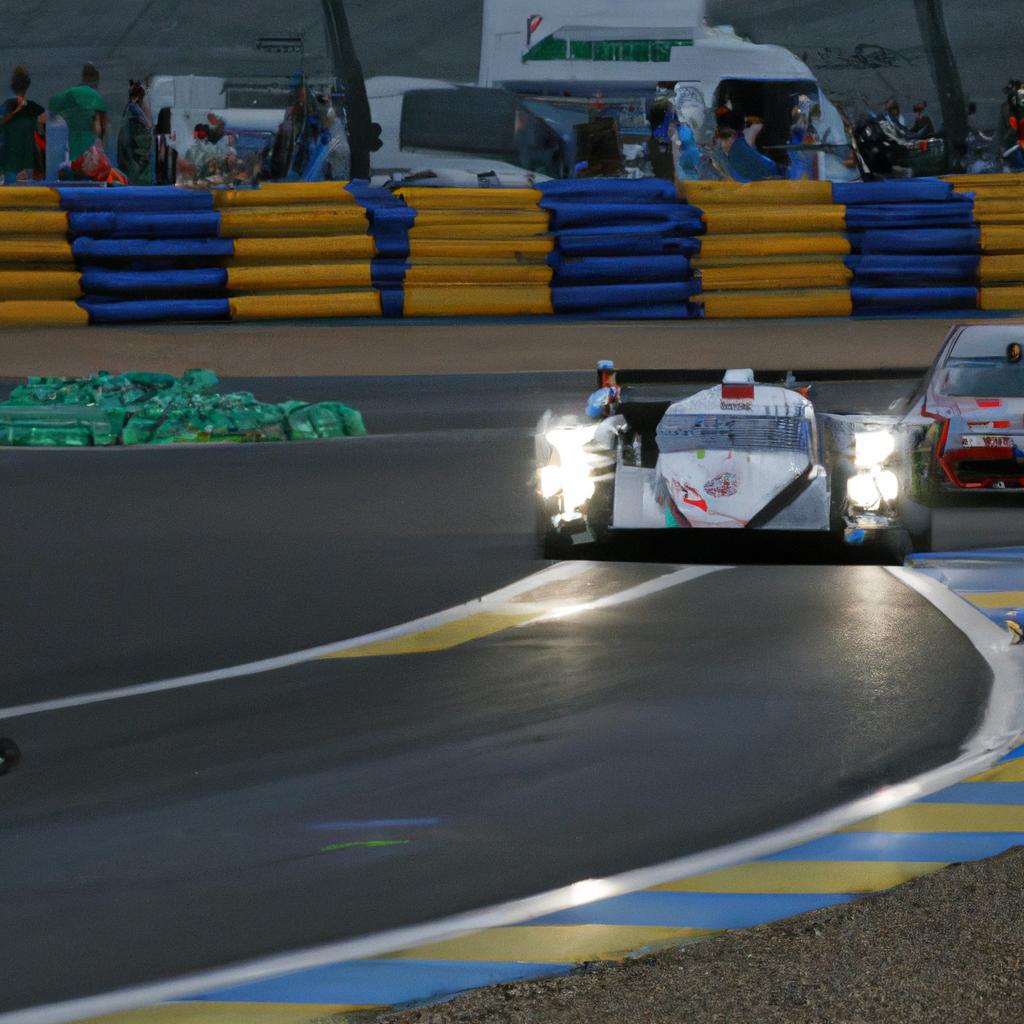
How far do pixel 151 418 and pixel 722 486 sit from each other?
657cm

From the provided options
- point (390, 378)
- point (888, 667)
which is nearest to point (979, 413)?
point (888, 667)

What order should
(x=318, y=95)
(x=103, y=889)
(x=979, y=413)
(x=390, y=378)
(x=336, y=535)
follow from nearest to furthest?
1. (x=103, y=889)
2. (x=336, y=535)
3. (x=979, y=413)
4. (x=390, y=378)
5. (x=318, y=95)

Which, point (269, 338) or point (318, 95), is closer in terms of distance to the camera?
point (269, 338)

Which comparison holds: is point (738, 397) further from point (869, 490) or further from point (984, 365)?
point (984, 365)

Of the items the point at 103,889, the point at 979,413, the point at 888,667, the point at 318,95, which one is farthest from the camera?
the point at 318,95

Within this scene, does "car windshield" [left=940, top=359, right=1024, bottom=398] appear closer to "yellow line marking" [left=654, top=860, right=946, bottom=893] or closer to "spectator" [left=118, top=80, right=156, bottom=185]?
"yellow line marking" [left=654, top=860, right=946, bottom=893]

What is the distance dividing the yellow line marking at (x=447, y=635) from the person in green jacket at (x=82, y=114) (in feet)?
43.4

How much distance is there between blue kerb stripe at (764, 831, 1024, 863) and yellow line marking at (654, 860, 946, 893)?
44mm

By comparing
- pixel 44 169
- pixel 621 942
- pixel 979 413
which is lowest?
pixel 621 942

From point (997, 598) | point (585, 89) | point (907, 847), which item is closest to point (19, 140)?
point (585, 89)

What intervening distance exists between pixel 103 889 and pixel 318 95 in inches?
645

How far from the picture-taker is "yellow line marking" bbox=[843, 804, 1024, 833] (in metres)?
5.30

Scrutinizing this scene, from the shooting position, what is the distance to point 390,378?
55.6ft

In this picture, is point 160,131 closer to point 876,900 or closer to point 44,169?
point 44,169
